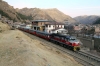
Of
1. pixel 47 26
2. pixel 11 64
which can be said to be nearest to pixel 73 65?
pixel 11 64

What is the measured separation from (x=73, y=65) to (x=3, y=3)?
166415 millimetres

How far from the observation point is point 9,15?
155 metres

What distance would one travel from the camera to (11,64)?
12.9 meters

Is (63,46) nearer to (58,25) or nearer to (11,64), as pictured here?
(11,64)

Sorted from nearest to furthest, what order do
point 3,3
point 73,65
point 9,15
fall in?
point 73,65, point 9,15, point 3,3

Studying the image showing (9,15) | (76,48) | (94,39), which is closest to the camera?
(76,48)

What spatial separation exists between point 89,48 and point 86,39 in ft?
8.28

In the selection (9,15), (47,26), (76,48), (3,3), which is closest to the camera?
(76,48)

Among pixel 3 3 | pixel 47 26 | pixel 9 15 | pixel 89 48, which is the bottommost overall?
pixel 89 48

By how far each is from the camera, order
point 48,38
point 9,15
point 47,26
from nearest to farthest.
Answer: point 48,38 < point 47,26 < point 9,15

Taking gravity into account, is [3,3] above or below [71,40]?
above

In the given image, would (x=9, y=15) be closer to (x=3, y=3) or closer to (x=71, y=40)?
(x=3, y=3)

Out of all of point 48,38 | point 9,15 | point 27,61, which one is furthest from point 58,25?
point 9,15

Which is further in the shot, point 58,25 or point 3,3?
point 3,3
